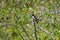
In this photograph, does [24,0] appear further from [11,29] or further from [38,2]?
[11,29]

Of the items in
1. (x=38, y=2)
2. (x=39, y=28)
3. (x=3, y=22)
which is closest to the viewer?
(x=39, y=28)

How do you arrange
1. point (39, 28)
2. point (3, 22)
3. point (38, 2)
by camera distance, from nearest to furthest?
point (39, 28) < point (3, 22) < point (38, 2)

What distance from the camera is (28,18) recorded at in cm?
348

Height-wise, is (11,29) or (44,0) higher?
(44,0)

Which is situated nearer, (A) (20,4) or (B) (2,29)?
(B) (2,29)

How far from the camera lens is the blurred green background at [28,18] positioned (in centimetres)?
319

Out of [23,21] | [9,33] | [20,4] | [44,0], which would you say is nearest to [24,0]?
[20,4]

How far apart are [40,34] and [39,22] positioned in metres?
0.29

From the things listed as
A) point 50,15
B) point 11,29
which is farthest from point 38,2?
point 11,29

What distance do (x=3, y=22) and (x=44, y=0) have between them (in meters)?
0.93

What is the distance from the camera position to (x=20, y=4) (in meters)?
4.09

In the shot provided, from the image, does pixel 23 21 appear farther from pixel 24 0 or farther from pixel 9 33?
pixel 24 0

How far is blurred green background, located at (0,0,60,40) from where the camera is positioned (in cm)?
319

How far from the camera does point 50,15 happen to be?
354cm
